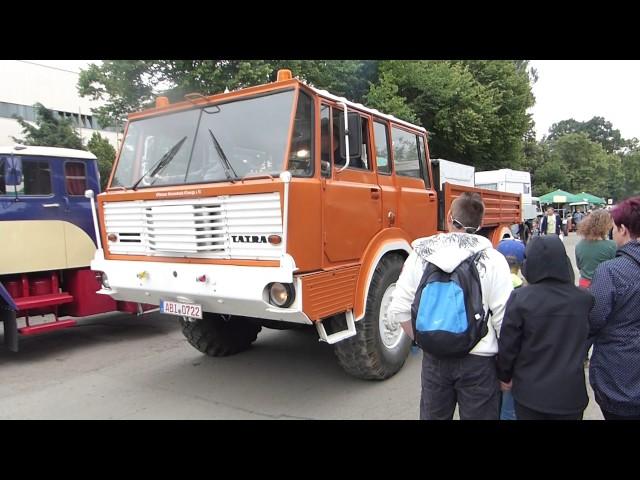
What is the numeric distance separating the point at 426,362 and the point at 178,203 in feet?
7.77

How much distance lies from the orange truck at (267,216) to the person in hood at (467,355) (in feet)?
3.85

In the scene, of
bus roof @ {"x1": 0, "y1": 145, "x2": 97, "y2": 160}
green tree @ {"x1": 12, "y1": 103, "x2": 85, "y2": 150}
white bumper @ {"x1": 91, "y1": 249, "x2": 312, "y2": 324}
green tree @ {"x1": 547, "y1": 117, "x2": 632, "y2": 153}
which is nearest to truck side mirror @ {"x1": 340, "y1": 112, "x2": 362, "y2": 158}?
white bumper @ {"x1": 91, "y1": 249, "x2": 312, "y2": 324}

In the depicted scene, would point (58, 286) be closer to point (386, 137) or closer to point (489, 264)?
point (386, 137)

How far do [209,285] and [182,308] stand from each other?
0.46m

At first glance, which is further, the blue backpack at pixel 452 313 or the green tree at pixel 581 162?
the green tree at pixel 581 162

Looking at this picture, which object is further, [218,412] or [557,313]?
[218,412]

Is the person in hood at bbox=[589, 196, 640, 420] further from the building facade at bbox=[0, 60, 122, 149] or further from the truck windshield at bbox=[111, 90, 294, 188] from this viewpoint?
the building facade at bbox=[0, 60, 122, 149]

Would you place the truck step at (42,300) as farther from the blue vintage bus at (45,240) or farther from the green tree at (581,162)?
the green tree at (581,162)

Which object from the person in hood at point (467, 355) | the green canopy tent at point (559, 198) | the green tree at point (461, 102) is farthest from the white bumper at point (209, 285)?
the green canopy tent at point (559, 198)

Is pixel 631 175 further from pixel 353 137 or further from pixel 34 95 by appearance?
pixel 353 137

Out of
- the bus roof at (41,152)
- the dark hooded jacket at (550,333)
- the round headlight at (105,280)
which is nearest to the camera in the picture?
the dark hooded jacket at (550,333)

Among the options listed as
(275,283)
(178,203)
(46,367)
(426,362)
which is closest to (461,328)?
(426,362)

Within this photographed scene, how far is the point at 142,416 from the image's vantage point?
403 cm

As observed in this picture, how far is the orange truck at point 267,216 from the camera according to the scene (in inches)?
139
